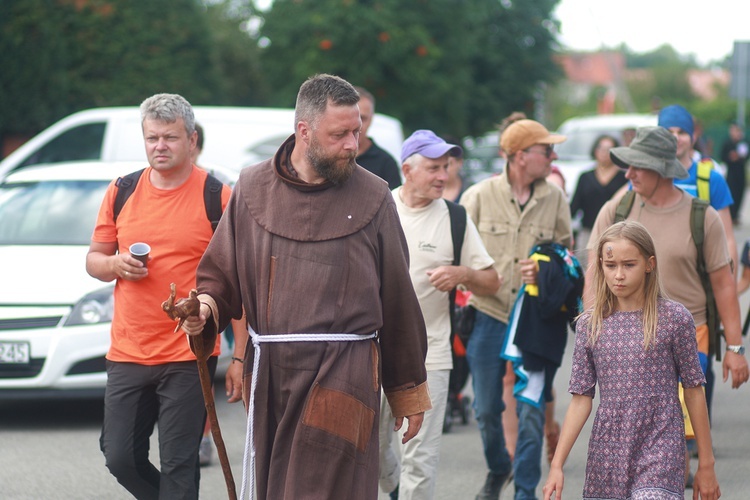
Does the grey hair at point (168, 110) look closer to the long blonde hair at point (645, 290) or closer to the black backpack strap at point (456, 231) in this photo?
the black backpack strap at point (456, 231)

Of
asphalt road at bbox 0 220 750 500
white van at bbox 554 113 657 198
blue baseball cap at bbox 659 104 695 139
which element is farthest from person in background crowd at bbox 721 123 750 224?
blue baseball cap at bbox 659 104 695 139

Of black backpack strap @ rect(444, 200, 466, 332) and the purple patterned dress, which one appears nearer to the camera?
the purple patterned dress

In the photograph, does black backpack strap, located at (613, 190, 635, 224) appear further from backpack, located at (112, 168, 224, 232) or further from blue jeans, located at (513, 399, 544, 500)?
backpack, located at (112, 168, 224, 232)

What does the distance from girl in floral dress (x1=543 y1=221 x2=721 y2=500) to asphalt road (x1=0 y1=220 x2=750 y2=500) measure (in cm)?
220

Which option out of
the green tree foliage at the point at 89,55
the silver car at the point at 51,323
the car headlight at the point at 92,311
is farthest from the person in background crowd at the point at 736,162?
the car headlight at the point at 92,311

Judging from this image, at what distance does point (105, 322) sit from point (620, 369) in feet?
14.1

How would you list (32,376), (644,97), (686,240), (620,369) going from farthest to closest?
(644,97) → (32,376) → (686,240) → (620,369)

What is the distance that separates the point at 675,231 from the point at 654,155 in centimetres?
39

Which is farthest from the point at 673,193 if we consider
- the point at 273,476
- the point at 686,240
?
the point at 273,476

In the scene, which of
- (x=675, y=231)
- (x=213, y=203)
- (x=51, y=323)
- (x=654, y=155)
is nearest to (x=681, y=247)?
(x=675, y=231)

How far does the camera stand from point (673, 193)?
6.43m

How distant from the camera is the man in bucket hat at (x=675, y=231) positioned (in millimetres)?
6281

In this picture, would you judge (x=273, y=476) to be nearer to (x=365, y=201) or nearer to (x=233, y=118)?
(x=365, y=201)

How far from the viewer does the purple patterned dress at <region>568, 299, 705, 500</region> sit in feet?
15.7
